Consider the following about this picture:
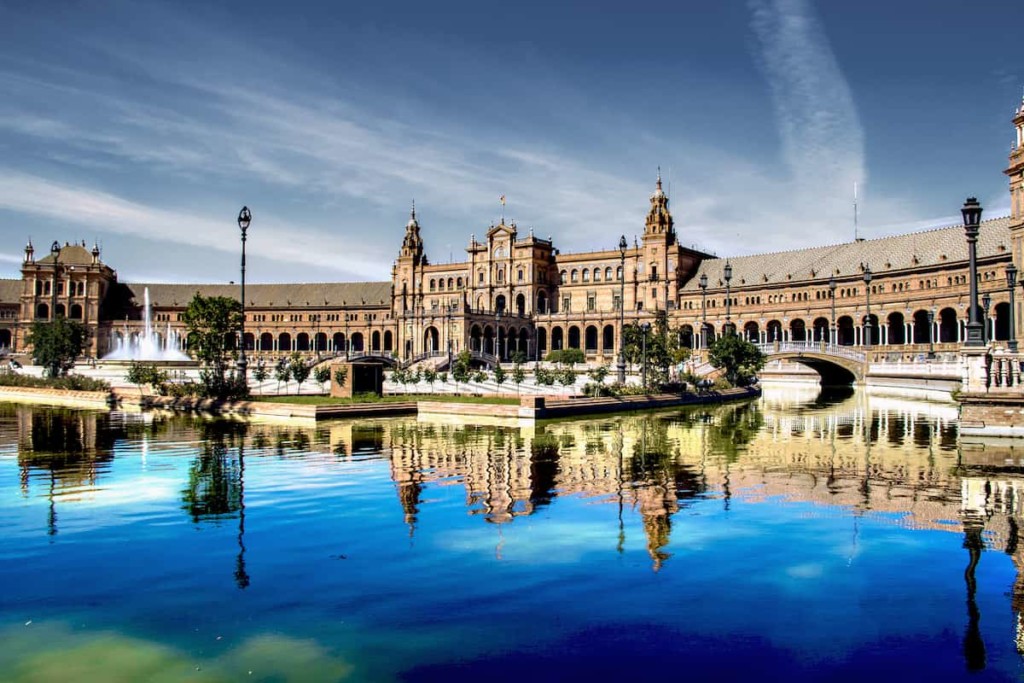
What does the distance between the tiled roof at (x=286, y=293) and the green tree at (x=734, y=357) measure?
80.0m

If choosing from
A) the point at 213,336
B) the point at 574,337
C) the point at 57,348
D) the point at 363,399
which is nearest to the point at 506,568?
the point at 363,399

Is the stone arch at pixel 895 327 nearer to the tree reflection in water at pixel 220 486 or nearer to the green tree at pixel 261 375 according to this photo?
the green tree at pixel 261 375

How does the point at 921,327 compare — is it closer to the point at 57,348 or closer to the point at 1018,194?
the point at 1018,194

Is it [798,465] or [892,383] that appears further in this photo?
[892,383]

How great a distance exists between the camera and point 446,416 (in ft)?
126

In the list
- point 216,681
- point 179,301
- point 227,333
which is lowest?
point 216,681

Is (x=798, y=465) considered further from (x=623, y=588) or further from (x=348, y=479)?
(x=623, y=588)

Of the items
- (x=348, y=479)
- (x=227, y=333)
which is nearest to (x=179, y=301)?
(x=227, y=333)

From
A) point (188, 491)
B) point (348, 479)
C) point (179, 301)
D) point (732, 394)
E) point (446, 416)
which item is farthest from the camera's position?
point (179, 301)

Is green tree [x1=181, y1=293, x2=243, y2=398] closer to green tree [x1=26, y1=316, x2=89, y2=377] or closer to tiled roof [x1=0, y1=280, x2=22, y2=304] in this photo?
green tree [x1=26, y1=316, x2=89, y2=377]

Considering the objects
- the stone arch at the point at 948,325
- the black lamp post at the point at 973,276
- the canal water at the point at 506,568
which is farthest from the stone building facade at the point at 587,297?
the canal water at the point at 506,568

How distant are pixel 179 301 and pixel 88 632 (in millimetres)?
139809

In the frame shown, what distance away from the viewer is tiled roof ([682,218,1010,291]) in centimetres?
8700

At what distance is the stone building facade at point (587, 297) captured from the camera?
286 feet
